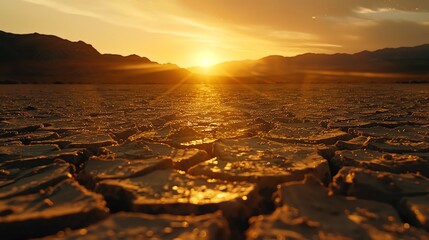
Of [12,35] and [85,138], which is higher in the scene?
[12,35]

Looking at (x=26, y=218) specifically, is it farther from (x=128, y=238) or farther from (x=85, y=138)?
(x=85, y=138)

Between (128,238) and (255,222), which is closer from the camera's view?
(128,238)

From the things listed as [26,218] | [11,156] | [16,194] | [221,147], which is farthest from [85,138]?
[26,218]

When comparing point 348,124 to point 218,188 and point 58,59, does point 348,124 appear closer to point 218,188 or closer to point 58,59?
point 218,188

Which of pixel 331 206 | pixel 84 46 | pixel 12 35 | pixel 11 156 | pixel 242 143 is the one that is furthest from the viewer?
pixel 84 46

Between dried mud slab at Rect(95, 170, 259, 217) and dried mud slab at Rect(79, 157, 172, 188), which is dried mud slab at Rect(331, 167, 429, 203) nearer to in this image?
dried mud slab at Rect(95, 170, 259, 217)

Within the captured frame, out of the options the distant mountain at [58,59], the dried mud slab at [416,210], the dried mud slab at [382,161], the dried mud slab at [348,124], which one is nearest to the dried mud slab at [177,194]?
the dried mud slab at [416,210]

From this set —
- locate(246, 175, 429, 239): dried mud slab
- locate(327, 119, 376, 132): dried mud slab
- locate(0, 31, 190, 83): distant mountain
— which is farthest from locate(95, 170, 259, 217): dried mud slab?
locate(0, 31, 190, 83): distant mountain

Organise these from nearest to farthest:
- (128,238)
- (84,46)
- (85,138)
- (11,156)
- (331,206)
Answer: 1. (128,238)
2. (331,206)
3. (11,156)
4. (85,138)
5. (84,46)

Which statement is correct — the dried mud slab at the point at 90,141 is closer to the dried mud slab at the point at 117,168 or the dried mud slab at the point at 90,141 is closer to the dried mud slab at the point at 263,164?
the dried mud slab at the point at 117,168
